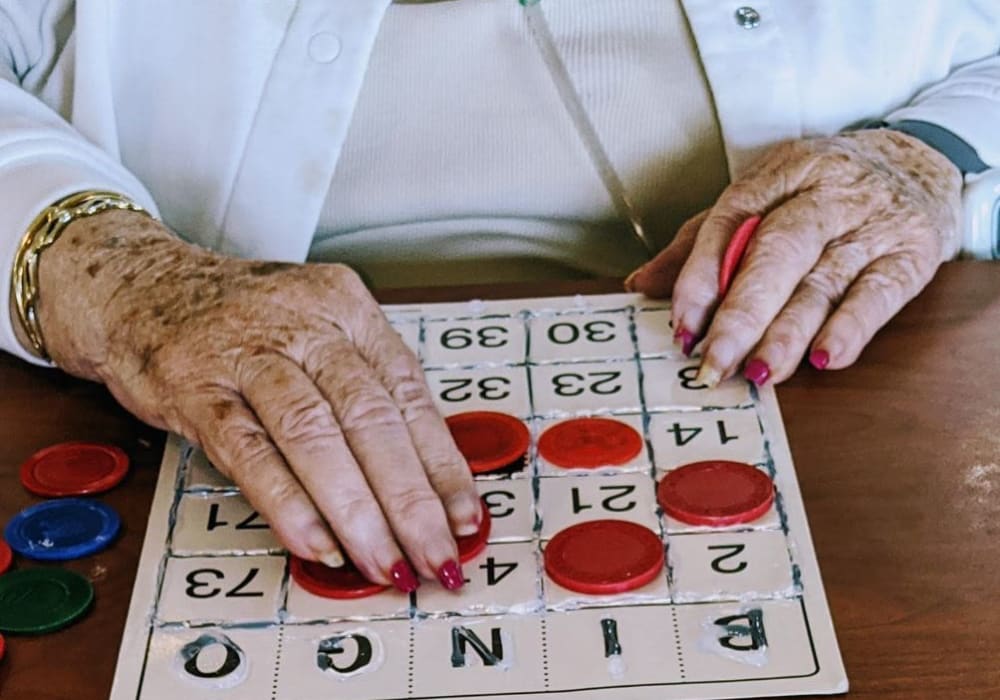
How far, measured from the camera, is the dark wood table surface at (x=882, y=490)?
2.25 feet

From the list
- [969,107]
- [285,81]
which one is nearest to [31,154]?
[285,81]

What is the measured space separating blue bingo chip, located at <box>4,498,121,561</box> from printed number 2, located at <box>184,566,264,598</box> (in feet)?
0.23

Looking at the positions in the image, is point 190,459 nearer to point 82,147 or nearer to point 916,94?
point 82,147

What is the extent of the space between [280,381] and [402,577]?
0.14 meters

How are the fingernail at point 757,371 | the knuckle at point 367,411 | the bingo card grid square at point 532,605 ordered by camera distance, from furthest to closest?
the fingernail at point 757,371 < the knuckle at point 367,411 < the bingo card grid square at point 532,605

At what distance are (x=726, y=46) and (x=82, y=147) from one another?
522mm

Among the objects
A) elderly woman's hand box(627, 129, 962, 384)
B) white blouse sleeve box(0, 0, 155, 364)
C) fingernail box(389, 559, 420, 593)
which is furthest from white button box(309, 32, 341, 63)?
fingernail box(389, 559, 420, 593)

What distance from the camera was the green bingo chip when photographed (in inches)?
28.5

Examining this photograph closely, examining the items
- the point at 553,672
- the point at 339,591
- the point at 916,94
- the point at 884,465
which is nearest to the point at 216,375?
the point at 339,591

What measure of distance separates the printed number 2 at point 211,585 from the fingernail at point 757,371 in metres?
0.35

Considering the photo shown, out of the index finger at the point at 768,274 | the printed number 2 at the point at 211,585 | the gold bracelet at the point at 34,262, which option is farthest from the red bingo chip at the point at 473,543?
the gold bracelet at the point at 34,262

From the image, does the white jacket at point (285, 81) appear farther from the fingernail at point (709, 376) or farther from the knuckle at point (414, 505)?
the knuckle at point (414, 505)

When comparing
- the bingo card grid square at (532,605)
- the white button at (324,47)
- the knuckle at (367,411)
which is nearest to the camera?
the bingo card grid square at (532,605)

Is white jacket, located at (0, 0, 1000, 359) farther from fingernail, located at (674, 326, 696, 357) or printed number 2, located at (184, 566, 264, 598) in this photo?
printed number 2, located at (184, 566, 264, 598)
